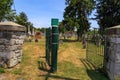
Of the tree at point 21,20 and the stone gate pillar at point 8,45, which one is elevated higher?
the tree at point 21,20

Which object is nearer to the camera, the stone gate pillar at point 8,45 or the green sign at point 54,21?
the stone gate pillar at point 8,45

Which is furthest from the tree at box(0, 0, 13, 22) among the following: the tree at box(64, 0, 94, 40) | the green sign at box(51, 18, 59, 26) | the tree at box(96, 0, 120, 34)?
the green sign at box(51, 18, 59, 26)

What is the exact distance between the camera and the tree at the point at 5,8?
109 ft

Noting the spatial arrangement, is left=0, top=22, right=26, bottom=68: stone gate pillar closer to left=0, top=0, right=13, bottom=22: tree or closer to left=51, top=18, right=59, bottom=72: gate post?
left=51, top=18, right=59, bottom=72: gate post

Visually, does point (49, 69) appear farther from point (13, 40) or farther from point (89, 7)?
point (89, 7)

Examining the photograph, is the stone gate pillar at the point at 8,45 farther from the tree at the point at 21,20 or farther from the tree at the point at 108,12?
the tree at the point at 108,12

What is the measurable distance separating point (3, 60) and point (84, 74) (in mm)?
2893

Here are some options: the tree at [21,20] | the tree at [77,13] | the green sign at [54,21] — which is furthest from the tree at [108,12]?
the green sign at [54,21]

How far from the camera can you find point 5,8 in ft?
113

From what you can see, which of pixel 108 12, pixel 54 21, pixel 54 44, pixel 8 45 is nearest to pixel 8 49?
pixel 8 45

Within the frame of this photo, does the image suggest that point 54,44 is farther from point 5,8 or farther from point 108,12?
point 108,12

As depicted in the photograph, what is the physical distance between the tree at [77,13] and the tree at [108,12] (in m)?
2.20

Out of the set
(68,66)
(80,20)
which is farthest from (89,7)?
(68,66)

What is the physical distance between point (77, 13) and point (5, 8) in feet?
47.8
